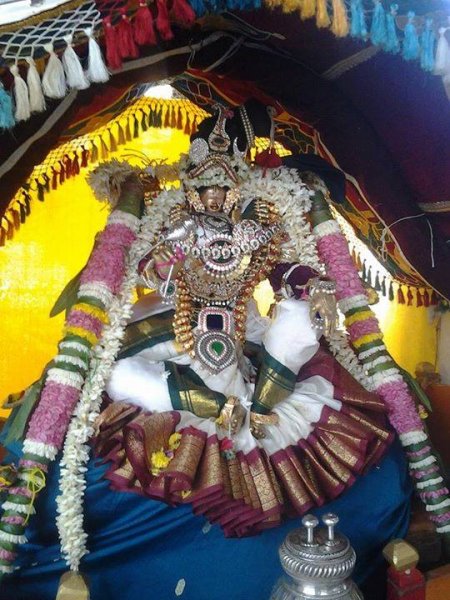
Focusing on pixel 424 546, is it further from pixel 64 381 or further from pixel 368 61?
pixel 368 61

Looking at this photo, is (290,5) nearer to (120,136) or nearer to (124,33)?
(124,33)

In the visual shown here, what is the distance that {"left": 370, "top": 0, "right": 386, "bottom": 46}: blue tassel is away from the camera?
1.78 m

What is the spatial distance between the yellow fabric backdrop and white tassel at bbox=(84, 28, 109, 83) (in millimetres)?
1686

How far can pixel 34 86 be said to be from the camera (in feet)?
5.26

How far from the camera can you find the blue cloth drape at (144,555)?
1953mm

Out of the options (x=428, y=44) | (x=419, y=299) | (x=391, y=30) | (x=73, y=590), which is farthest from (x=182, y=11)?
(x=419, y=299)

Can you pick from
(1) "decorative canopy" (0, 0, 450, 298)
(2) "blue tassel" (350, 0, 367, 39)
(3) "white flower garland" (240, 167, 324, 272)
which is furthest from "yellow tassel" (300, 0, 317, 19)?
(3) "white flower garland" (240, 167, 324, 272)

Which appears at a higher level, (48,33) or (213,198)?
(48,33)

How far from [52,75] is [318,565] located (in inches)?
56.0

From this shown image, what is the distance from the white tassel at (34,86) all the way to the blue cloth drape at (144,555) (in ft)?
3.59

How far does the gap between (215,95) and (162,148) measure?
877mm

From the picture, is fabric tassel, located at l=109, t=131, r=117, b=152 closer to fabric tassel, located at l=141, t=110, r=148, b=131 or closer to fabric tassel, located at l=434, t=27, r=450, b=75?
fabric tassel, located at l=141, t=110, r=148, b=131

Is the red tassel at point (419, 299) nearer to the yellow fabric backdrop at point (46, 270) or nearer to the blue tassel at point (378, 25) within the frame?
the yellow fabric backdrop at point (46, 270)

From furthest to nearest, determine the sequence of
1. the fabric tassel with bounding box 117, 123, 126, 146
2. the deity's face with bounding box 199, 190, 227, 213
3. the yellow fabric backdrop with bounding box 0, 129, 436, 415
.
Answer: the yellow fabric backdrop with bounding box 0, 129, 436, 415, the fabric tassel with bounding box 117, 123, 126, 146, the deity's face with bounding box 199, 190, 227, 213
